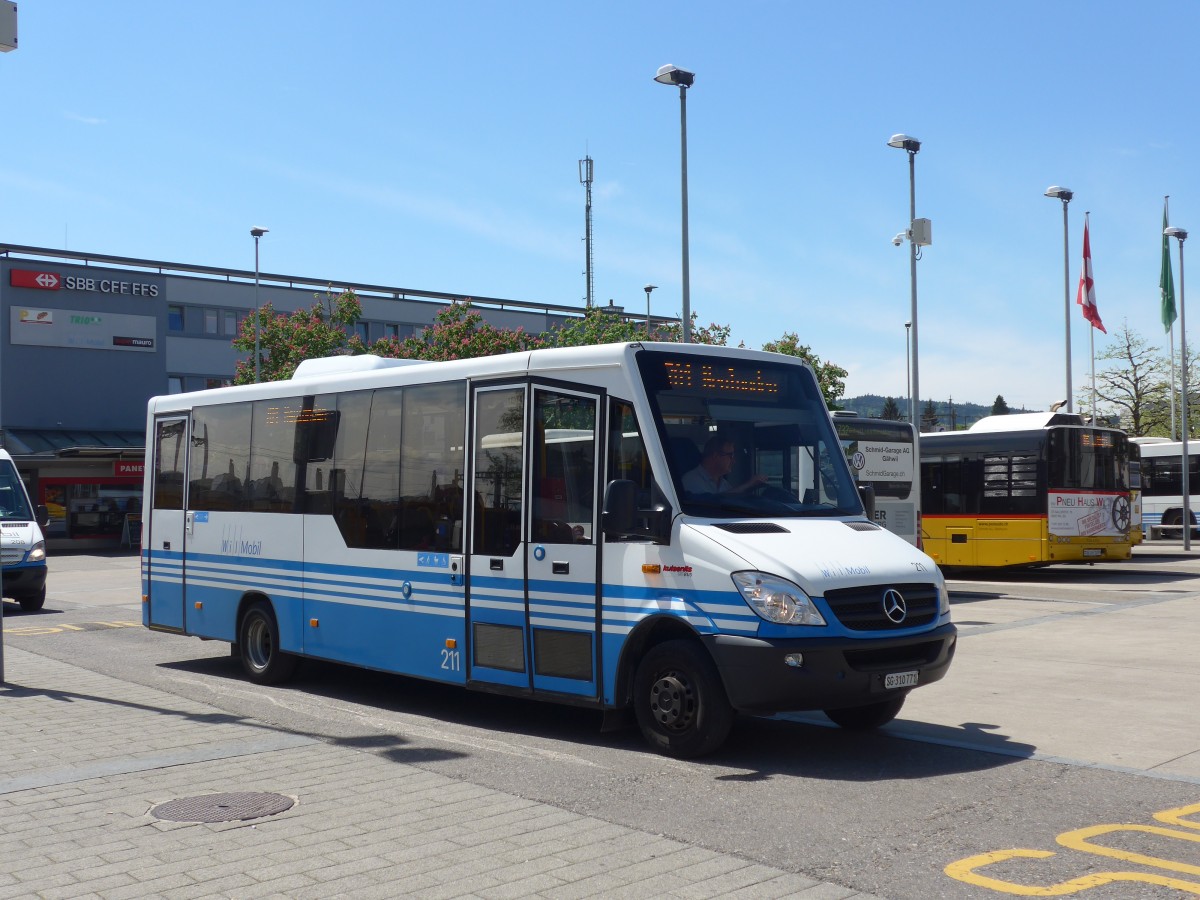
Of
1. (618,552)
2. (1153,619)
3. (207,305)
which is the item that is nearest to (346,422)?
(618,552)

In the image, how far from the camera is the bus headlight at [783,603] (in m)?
7.80

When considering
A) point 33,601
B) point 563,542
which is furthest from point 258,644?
point 33,601

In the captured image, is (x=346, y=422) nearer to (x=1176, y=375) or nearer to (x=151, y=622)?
(x=151, y=622)

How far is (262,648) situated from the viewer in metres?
12.2

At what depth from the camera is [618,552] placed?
8.63 metres

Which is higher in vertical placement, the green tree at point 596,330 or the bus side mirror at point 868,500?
the green tree at point 596,330

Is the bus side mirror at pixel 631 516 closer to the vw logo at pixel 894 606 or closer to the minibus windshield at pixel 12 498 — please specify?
the vw logo at pixel 894 606

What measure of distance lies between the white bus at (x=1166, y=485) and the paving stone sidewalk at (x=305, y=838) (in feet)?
112

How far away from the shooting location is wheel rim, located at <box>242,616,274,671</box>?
12148 mm

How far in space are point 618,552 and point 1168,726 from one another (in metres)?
4.33

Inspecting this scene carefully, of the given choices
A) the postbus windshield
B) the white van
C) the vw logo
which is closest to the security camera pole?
the postbus windshield

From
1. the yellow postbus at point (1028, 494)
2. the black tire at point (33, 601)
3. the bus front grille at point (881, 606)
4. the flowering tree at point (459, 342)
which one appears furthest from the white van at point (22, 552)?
the flowering tree at point (459, 342)

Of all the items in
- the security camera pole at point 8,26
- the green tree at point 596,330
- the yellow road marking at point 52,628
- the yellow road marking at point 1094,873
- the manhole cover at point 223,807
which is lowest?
the yellow road marking at point 52,628

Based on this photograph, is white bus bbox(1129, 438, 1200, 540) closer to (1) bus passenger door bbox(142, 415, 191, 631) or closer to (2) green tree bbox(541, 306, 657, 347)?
(2) green tree bbox(541, 306, 657, 347)
